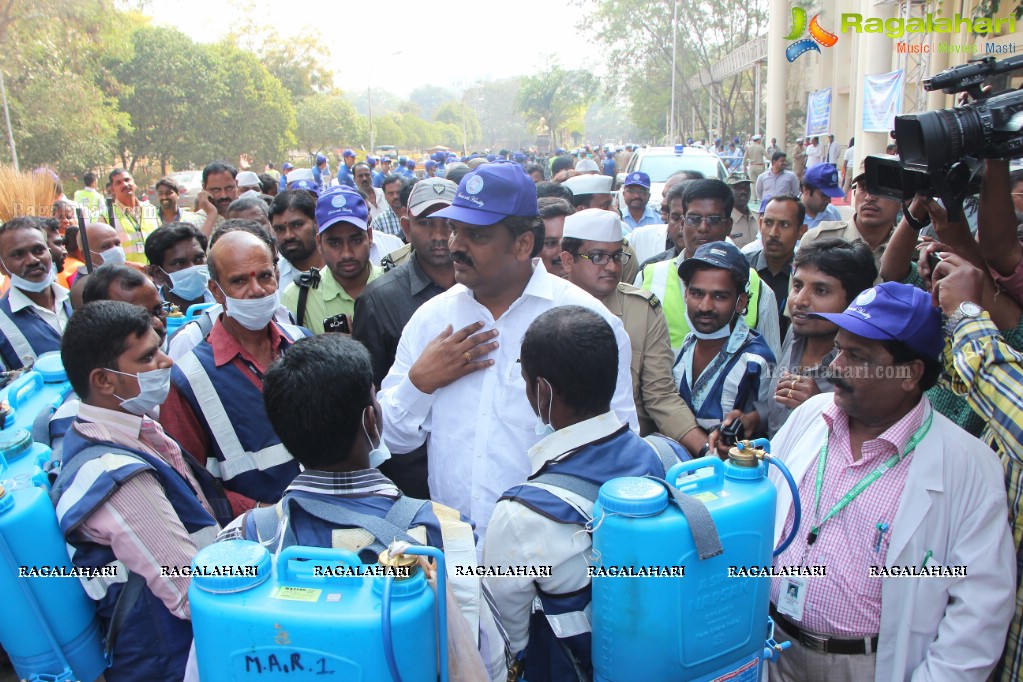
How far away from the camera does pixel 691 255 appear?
436cm

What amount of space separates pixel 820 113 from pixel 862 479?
22.6 meters

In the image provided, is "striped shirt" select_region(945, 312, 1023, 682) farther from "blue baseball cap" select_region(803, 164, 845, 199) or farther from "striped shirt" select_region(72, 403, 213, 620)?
"blue baseball cap" select_region(803, 164, 845, 199)

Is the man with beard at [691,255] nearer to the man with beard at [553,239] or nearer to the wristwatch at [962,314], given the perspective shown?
the man with beard at [553,239]

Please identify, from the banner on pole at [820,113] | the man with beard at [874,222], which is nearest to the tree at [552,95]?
the banner on pole at [820,113]

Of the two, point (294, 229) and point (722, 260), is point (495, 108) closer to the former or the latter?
point (294, 229)

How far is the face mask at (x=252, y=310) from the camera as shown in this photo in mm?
2871

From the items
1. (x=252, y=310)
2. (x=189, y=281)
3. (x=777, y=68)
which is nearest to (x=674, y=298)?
(x=252, y=310)

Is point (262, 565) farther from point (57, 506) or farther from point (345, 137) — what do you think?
point (345, 137)

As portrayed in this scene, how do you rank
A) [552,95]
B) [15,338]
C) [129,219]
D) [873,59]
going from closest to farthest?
[15,338] → [129,219] → [873,59] → [552,95]

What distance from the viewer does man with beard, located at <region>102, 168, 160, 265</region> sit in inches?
306

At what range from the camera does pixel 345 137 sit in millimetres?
44250

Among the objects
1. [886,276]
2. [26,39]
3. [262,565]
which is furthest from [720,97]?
[262,565]

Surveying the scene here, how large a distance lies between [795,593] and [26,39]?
2413 centimetres

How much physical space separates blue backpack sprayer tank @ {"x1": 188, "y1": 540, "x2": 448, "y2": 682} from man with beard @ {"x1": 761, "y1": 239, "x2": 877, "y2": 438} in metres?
2.09
